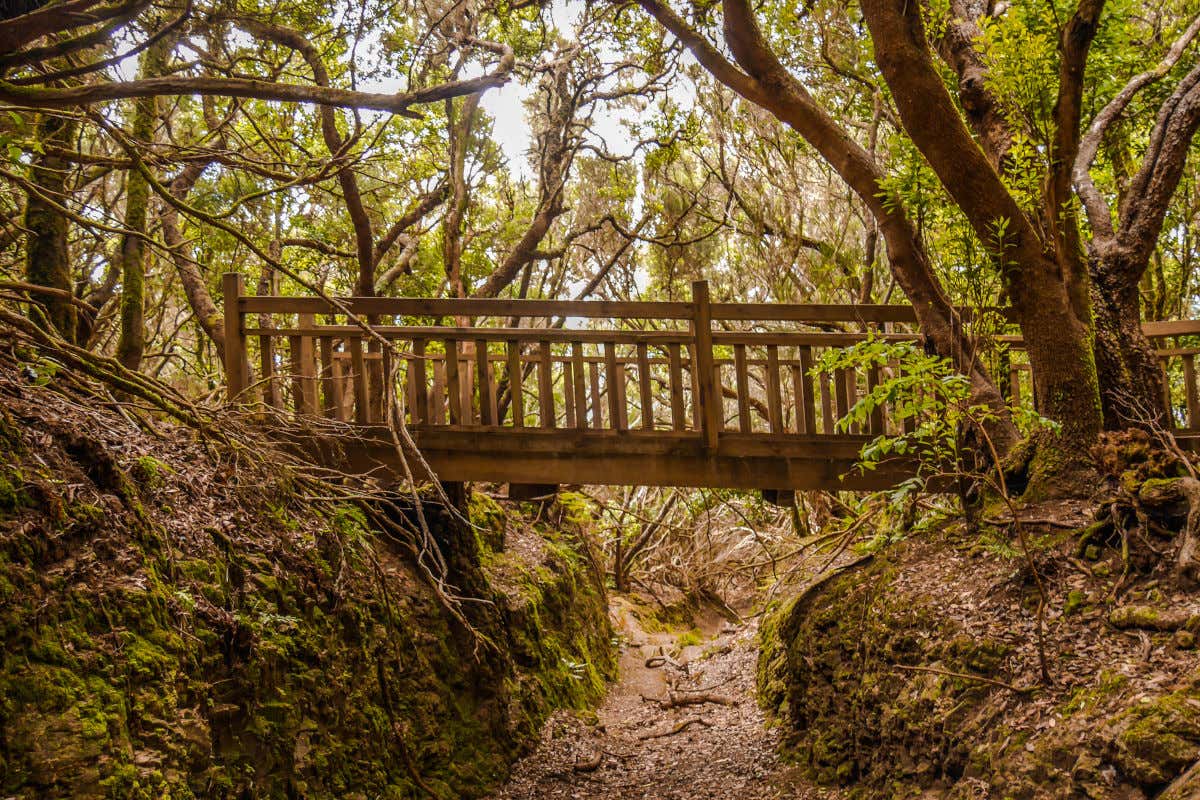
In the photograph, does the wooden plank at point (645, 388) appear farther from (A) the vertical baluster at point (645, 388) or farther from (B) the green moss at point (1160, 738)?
(B) the green moss at point (1160, 738)

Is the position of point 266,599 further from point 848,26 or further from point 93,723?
point 848,26

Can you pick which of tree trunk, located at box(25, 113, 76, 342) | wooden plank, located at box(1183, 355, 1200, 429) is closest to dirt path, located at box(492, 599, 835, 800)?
wooden plank, located at box(1183, 355, 1200, 429)

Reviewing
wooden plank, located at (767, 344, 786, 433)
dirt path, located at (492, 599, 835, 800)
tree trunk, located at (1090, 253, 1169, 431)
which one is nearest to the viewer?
tree trunk, located at (1090, 253, 1169, 431)

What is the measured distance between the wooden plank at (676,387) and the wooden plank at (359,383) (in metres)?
2.31

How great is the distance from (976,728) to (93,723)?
11.9 feet

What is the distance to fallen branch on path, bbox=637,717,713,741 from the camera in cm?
659

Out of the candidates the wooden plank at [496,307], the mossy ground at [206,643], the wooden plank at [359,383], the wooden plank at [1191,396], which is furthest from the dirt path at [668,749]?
the wooden plank at [1191,396]

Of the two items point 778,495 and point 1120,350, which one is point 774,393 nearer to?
point 778,495

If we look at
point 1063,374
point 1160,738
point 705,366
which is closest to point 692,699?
point 705,366

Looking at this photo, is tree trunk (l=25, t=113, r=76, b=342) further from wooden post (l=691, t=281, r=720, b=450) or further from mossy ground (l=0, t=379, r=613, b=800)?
wooden post (l=691, t=281, r=720, b=450)

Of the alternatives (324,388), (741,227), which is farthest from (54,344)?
(741,227)

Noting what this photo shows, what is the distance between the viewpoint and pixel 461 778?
16.4ft

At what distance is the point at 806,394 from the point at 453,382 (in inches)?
105

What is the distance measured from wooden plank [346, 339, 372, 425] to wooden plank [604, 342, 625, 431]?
6.01 ft
